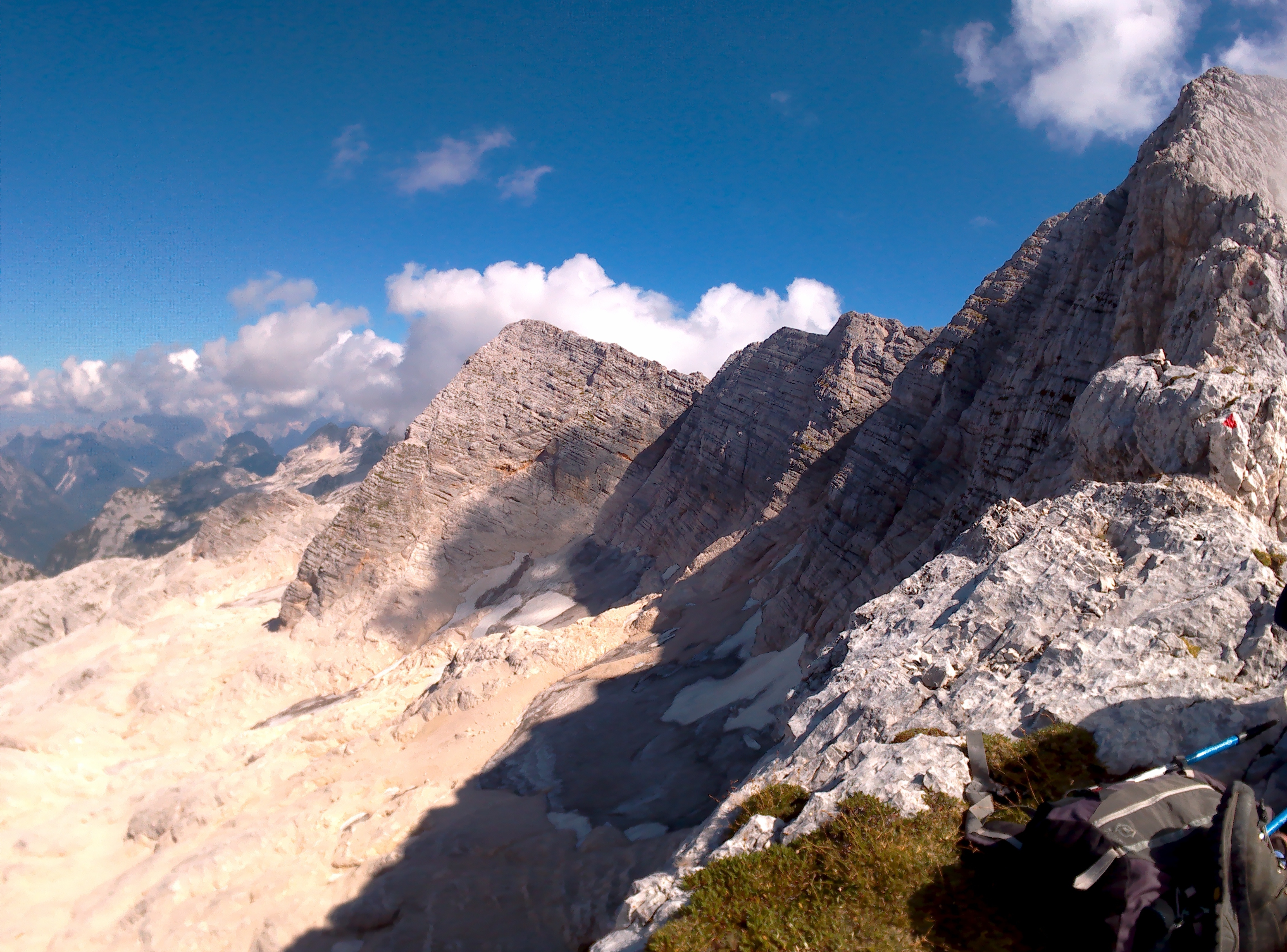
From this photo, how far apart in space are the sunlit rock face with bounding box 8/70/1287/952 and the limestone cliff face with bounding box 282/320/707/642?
26cm

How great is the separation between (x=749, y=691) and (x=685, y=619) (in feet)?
28.9

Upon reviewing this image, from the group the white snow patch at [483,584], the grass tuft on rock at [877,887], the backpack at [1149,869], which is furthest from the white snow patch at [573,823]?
the white snow patch at [483,584]

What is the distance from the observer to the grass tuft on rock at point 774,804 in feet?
21.6

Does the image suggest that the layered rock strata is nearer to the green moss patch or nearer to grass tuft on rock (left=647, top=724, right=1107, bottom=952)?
the green moss patch

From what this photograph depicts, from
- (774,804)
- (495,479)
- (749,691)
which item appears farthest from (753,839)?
(495,479)

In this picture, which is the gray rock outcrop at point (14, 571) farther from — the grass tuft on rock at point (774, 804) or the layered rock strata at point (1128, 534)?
the layered rock strata at point (1128, 534)

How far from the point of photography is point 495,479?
48.6 meters

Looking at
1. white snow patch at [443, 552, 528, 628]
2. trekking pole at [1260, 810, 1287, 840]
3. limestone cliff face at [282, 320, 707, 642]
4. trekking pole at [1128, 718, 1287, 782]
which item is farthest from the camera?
limestone cliff face at [282, 320, 707, 642]

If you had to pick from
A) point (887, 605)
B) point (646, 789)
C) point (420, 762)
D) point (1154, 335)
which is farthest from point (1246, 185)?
point (420, 762)

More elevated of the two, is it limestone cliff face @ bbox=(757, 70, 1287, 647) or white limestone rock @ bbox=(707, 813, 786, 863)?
limestone cliff face @ bbox=(757, 70, 1287, 647)

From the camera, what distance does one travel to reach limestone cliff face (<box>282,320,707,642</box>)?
42.7 metres

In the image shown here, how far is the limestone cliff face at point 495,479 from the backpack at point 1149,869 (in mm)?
35598

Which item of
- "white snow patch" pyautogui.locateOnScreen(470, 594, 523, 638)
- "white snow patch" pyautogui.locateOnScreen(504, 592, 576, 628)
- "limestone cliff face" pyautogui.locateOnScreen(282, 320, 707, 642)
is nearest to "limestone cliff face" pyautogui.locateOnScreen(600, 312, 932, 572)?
"limestone cliff face" pyautogui.locateOnScreen(282, 320, 707, 642)

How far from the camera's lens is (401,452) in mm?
48031
